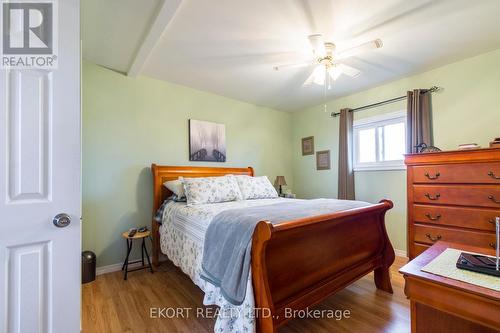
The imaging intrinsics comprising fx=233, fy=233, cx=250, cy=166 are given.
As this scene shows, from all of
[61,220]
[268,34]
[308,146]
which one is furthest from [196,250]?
[308,146]

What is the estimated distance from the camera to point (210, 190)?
2729 millimetres

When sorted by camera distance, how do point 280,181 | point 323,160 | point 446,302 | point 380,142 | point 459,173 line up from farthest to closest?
1. point 280,181
2. point 323,160
3. point 380,142
4. point 459,173
5. point 446,302

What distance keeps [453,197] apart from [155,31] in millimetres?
3193

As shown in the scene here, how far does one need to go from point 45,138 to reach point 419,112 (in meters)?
3.61

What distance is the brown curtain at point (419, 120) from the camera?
2.89m

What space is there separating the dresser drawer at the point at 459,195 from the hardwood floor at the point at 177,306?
928 millimetres

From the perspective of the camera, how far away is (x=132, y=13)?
6.12 ft

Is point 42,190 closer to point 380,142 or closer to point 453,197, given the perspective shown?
point 453,197

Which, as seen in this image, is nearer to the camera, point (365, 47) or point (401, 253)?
point (365, 47)

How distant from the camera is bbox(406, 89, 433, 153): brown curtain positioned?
289 centimetres

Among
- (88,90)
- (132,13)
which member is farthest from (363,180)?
(88,90)

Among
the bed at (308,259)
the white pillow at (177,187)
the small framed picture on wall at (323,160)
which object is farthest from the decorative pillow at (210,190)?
the small framed picture on wall at (323,160)

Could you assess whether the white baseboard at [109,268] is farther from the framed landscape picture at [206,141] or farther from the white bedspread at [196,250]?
the framed landscape picture at [206,141]

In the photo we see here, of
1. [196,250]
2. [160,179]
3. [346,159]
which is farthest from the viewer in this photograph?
[346,159]
